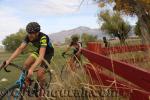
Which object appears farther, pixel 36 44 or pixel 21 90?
pixel 36 44

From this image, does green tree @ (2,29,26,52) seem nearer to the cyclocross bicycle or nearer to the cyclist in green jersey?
the cyclist in green jersey

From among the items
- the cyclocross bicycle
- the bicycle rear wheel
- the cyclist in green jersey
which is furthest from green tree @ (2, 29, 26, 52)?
the bicycle rear wheel

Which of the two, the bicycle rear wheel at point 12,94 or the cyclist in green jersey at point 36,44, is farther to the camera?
the cyclist in green jersey at point 36,44

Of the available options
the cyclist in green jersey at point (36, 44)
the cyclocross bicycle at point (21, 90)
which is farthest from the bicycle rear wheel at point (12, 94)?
the cyclist in green jersey at point (36, 44)

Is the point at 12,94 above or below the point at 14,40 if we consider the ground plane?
above

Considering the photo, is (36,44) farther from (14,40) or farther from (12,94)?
(14,40)

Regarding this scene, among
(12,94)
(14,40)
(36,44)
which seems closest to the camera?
(12,94)

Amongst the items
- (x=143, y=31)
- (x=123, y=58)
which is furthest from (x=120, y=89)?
(x=143, y=31)

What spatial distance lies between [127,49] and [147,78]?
10498mm

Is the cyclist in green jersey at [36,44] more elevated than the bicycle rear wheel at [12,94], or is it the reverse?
the cyclist in green jersey at [36,44]

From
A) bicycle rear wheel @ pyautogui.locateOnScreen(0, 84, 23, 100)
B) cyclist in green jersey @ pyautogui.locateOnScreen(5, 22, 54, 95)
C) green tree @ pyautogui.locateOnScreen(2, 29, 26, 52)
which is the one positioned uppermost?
cyclist in green jersey @ pyautogui.locateOnScreen(5, 22, 54, 95)

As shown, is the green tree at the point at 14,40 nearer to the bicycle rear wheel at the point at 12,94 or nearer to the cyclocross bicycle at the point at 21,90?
the cyclocross bicycle at the point at 21,90

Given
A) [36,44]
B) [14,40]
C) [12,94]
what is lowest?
[14,40]

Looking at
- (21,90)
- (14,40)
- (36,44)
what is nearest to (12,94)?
(21,90)
